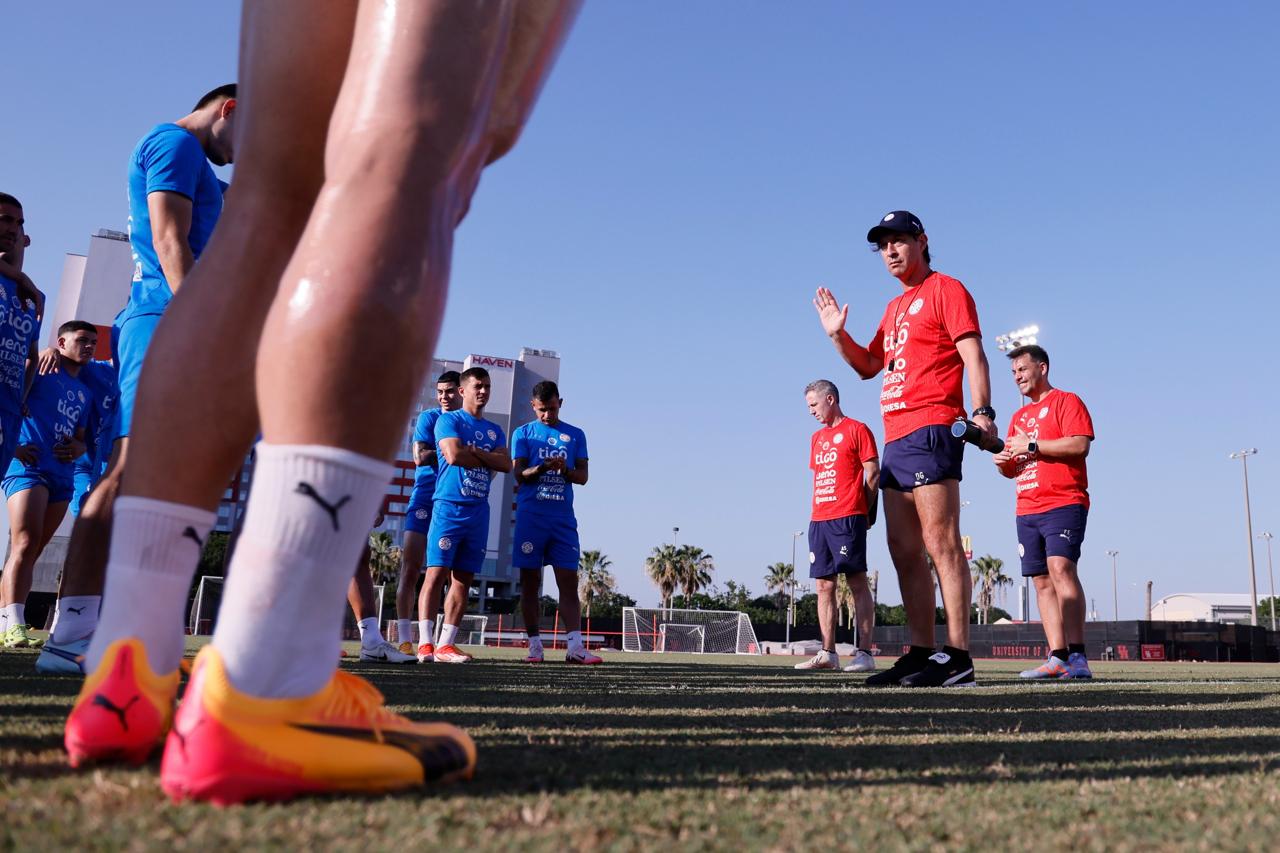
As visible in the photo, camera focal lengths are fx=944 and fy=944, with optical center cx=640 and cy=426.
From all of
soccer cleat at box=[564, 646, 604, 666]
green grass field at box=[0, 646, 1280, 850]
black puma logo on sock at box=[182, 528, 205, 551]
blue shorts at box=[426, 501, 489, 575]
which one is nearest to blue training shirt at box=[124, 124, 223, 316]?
green grass field at box=[0, 646, 1280, 850]

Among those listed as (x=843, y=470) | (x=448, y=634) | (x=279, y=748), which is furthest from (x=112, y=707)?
(x=843, y=470)

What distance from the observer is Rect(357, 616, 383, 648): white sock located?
6438 mm

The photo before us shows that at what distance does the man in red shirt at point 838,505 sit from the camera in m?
9.48

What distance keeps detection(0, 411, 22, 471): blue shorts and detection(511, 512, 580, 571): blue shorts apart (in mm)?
4244

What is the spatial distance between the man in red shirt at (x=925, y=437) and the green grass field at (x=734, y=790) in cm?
215

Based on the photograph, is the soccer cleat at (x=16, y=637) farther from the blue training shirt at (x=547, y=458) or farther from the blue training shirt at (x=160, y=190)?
the blue training shirt at (x=160, y=190)

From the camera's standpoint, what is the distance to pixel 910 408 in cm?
532

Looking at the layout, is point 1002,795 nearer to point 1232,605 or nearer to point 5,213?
point 5,213

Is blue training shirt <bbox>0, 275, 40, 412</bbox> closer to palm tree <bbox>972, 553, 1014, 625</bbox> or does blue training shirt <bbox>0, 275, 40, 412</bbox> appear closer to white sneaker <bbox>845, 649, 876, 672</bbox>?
white sneaker <bbox>845, 649, 876, 672</bbox>

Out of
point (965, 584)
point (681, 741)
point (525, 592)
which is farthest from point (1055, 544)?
point (681, 741)

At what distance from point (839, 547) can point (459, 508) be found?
12.8ft

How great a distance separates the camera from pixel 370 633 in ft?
21.6

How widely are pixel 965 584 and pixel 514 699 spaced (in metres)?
2.92

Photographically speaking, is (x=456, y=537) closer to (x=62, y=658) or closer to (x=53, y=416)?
(x=53, y=416)
